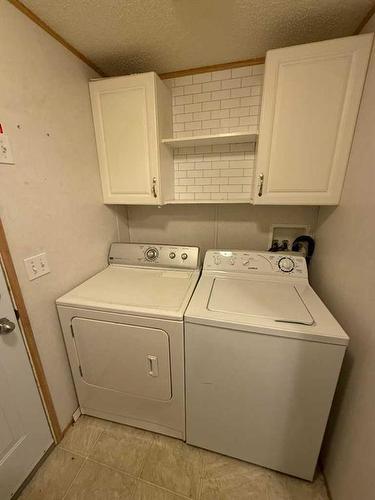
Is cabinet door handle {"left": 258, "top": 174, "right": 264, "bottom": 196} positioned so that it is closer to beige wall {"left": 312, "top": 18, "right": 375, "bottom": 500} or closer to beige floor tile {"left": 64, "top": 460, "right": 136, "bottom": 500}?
beige wall {"left": 312, "top": 18, "right": 375, "bottom": 500}

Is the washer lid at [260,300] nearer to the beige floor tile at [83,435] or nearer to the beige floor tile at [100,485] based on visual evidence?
the beige floor tile at [100,485]

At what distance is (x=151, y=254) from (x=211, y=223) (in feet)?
A: 2.01

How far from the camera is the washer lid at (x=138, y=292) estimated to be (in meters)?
1.20

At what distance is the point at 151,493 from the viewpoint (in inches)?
47.0

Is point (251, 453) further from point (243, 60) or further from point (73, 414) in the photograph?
point (243, 60)

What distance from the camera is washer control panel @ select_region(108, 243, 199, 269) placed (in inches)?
66.1

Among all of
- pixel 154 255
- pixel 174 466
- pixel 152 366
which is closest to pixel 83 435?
pixel 174 466

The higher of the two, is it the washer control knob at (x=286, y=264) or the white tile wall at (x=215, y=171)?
the white tile wall at (x=215, y=171)

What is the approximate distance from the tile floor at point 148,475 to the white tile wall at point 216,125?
1866mm

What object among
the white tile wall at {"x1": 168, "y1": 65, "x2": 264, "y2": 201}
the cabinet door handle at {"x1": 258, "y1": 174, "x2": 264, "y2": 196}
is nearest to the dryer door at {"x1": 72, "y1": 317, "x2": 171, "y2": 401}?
the cabinet door handle at {"x1": 258, "y1": 174, "x2": 264, "y2": 196}

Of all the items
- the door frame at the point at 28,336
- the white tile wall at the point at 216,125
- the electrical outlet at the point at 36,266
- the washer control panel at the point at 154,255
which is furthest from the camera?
the washer control panel at the point at 154,255

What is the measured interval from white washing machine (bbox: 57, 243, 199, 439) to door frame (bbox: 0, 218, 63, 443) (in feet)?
0.58

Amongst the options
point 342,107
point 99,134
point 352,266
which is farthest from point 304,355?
point 99,134

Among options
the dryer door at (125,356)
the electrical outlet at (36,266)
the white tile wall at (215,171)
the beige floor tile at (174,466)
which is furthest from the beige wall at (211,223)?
the beige floor tile at (174,466)
